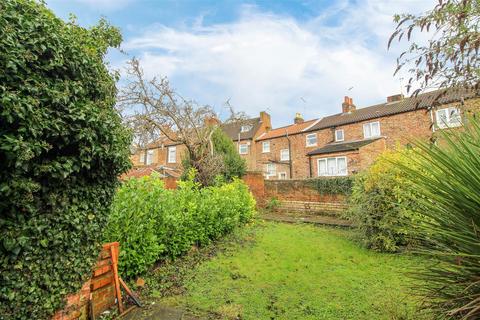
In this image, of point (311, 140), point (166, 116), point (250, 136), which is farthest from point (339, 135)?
point (166, 116)

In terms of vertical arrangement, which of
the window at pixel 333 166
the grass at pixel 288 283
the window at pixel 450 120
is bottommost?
the grass at pixel 288 283

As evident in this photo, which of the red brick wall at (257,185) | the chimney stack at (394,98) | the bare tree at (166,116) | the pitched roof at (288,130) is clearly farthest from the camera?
the pitched roof at (288,130)

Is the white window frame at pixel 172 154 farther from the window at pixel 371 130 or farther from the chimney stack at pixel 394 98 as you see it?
the chimney stack at pixel 394 98

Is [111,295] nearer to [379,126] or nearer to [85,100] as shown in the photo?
[85,100]

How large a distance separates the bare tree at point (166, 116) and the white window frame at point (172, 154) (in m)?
18.4

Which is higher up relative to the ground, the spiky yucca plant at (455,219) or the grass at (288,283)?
the spiky yucca plant at (455,219)

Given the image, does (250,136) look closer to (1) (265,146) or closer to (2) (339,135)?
(1) (265,146)

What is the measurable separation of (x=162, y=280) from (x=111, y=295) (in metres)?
1.12

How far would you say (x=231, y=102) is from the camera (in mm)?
13164

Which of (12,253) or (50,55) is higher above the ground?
(50,55)

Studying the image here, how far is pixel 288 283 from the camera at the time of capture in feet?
14.4

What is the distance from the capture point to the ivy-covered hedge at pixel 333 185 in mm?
11828

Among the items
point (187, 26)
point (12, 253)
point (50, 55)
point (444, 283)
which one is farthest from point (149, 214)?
point (187, 26)

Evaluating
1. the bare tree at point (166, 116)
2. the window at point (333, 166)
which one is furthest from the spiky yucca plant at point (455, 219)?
the window at point (333, 166)
